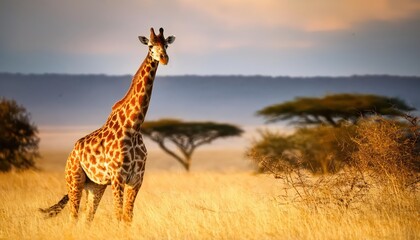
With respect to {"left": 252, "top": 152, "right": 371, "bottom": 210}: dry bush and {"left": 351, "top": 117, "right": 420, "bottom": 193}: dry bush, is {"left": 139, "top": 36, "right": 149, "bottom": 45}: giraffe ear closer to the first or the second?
{"left": 252, "top": 152, "right": 371, "bottom": 210}: dry bush

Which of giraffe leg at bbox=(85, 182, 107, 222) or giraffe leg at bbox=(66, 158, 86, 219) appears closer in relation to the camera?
giraffe leg at bbox=(66, 158, 86, 219)

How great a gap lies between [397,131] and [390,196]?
92 centimetres

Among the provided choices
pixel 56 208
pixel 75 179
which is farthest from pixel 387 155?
pixel 56 208

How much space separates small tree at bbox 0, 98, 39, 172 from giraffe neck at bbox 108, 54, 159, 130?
55.0 ft

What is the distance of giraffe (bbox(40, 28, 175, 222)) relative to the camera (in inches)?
343

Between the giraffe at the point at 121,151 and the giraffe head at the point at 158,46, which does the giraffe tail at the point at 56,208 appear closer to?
the giraffe at the point at 121,151

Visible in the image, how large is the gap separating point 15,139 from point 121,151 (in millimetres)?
17716

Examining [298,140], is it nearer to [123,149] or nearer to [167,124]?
[167,124]

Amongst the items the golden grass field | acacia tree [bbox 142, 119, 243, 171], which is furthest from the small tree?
the golden grass field

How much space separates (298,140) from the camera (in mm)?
26812

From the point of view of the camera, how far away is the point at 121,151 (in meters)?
8.70

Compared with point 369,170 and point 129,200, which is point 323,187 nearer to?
point 369,170

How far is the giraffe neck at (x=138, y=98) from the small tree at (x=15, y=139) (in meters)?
16.8

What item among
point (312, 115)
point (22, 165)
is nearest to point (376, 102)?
point (312, 115)
